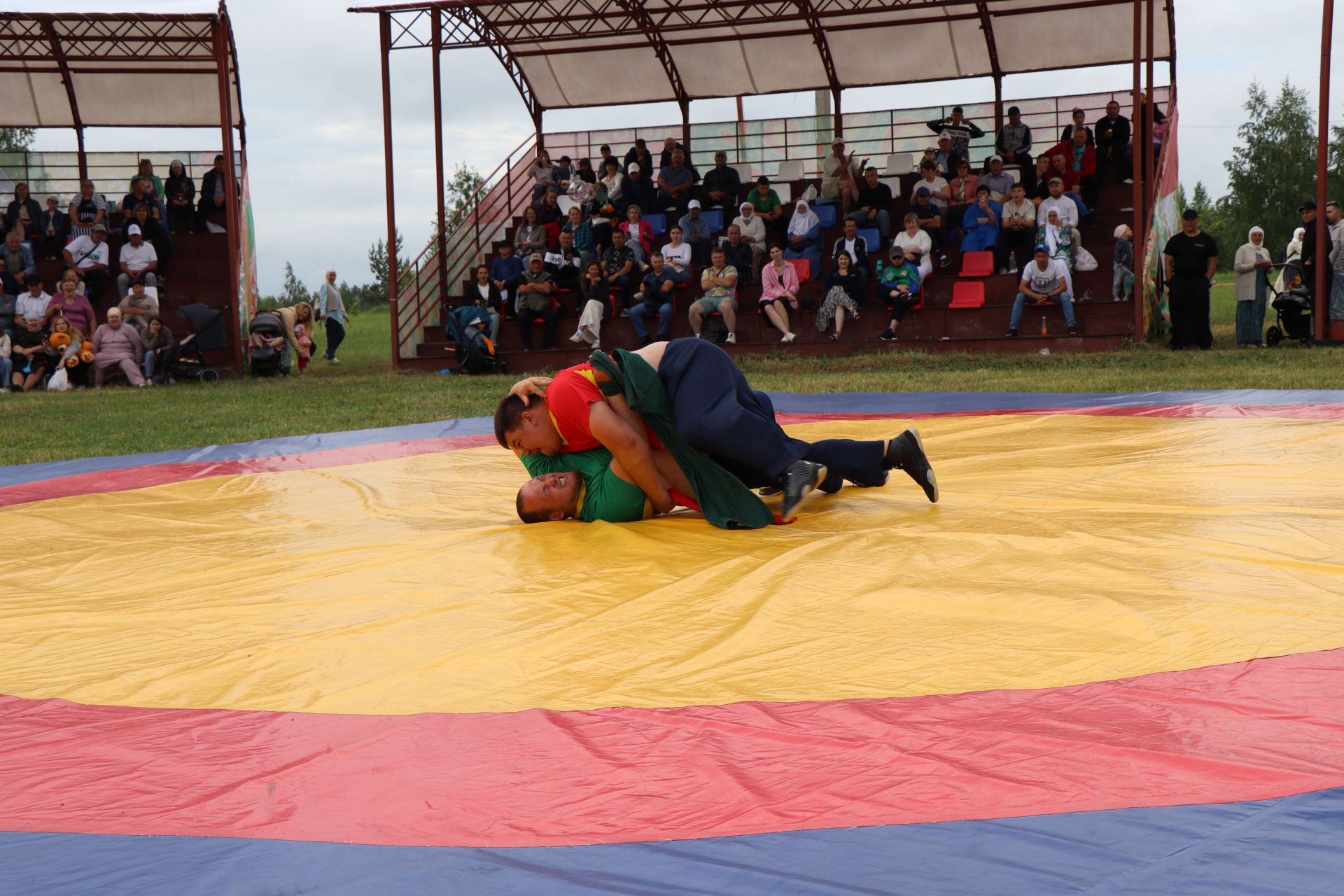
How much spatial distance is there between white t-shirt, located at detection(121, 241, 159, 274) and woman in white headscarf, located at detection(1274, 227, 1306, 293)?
1315 cm

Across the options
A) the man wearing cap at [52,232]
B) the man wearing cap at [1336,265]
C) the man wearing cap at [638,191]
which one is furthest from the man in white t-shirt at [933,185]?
the man wearing cap at [52,232]

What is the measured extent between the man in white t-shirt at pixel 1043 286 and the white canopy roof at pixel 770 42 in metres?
3.85

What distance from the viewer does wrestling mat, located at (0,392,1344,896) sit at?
167cm

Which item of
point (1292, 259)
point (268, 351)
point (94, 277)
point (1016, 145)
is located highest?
point (1016, 145)

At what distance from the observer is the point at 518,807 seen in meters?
1.86

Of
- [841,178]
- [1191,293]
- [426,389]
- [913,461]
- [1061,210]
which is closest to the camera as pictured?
[913,461]

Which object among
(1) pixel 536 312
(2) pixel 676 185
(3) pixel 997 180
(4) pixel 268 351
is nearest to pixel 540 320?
(1) pixel 536 312

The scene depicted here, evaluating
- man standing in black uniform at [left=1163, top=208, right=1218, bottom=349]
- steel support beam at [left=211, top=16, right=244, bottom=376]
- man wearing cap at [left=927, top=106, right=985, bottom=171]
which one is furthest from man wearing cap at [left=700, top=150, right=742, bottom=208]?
steel support beam at [left=211, top=16, right=244, bottom=376]

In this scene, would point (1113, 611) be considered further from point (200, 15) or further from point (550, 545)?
point (200, 15)

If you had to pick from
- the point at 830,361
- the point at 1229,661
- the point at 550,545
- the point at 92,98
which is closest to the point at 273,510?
the point at 550,545

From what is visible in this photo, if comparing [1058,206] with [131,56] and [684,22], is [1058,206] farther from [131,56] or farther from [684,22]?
[131,56]

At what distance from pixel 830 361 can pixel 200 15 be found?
29.5 ft

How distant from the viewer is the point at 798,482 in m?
3.83

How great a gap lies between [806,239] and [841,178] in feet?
4.91
